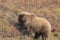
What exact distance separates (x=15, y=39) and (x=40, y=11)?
17.7 ft

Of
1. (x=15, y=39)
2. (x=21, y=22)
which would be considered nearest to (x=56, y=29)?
(x=21, y=22)

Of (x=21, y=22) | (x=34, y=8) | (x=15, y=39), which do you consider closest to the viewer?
(x=15, y=39)

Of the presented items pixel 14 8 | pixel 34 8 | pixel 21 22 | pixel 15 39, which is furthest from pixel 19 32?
pixel 34 8

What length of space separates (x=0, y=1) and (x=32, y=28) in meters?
4.46

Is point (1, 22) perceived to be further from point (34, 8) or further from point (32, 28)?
point (34, 8)

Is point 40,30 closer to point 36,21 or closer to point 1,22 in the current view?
point 36,21

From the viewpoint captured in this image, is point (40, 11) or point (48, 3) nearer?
point (40, 11)

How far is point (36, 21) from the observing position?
13.8 m

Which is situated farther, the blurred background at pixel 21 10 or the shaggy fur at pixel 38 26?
the blurred background at pixel 21 10

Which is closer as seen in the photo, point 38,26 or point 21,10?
point 38,26

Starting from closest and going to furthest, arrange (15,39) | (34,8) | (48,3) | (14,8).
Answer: (15,39)
(14,8)
(34,8)
(48,3)

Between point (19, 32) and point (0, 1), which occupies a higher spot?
point (0, 1)

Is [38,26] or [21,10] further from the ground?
[21,10]

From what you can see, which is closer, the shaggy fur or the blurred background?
the shaggy fur
